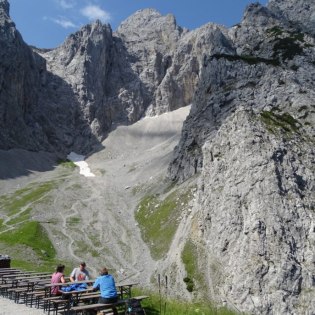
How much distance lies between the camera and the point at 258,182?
70.2m

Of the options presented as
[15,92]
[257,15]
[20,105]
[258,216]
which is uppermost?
[257,15]

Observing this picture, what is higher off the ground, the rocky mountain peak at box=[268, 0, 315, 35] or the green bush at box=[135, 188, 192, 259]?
the rocky mountain peak at box=[268, 0, 315, 35]

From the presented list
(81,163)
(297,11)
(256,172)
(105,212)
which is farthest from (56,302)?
(297,11)

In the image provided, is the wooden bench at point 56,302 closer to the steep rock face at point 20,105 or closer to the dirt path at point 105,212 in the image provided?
the dirt path at point 105,212

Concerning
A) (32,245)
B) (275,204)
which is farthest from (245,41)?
(32,245)

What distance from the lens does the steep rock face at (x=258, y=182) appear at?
2248 inches

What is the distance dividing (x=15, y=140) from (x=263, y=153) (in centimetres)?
12298

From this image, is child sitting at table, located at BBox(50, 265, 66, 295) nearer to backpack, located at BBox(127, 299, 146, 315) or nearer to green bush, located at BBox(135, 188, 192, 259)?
backpack, located at BBox(127, 299, 146, 315)

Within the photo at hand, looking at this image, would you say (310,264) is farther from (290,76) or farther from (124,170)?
(124,170)

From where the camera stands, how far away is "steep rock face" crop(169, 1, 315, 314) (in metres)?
57.1

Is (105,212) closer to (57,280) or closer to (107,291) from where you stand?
(57,280)

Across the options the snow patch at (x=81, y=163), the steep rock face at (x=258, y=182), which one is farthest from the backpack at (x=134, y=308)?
the snow patch at (x=81, y=163)

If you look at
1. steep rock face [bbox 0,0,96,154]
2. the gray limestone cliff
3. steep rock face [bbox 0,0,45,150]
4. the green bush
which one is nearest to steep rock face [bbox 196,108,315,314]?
the gray limestone cliff

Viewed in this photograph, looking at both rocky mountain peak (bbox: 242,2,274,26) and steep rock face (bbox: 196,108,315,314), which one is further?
rocky mountain peak (bbox: 242,2,274,26)
